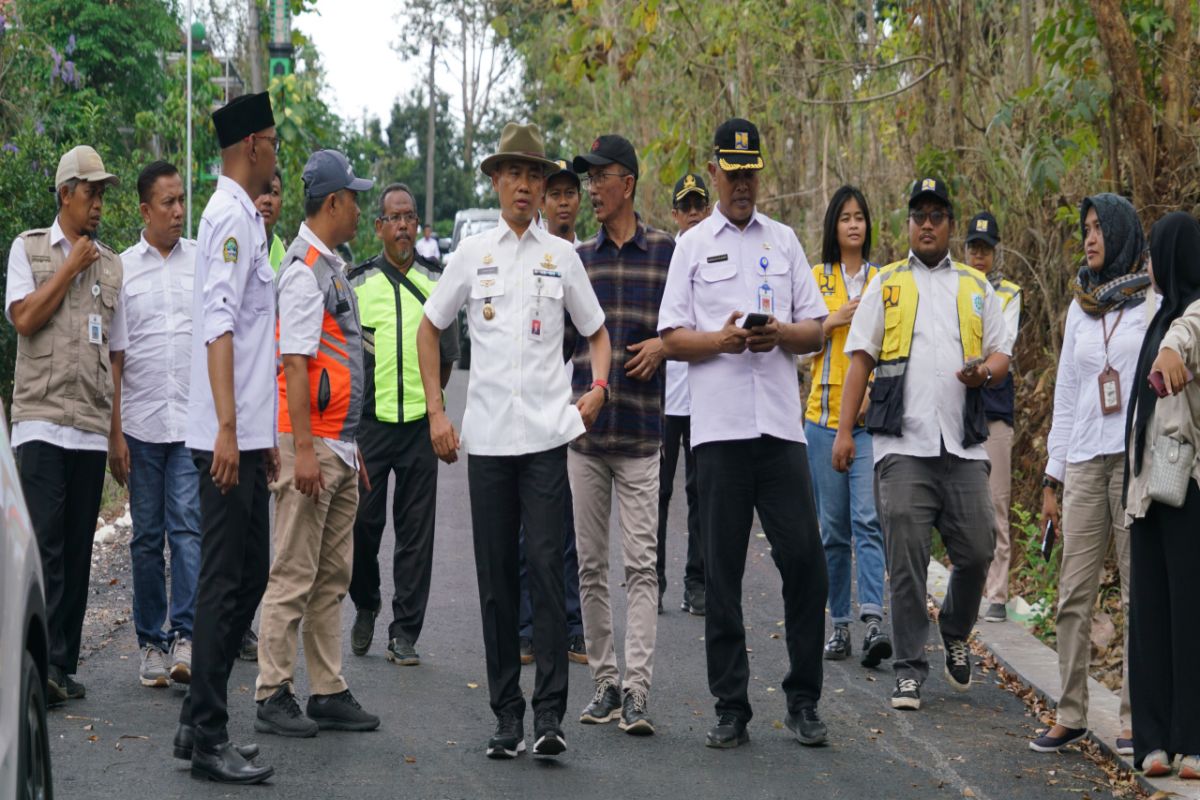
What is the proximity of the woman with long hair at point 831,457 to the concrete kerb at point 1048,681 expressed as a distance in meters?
0.69

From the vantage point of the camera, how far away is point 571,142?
43.1m

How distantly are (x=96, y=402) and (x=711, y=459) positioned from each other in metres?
2.78

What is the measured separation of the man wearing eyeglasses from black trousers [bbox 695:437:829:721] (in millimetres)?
2076

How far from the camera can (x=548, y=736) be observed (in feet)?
22.6

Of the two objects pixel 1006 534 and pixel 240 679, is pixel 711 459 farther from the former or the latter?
pixel 1006 534

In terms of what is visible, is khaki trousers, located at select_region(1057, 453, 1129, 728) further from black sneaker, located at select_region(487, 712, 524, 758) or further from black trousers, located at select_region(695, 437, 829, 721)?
black sneaker, located at select_region(487, 712, 524, 758)

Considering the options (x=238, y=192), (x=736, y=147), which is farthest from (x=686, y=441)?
(x=238, y=192)

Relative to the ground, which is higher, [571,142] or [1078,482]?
[571,142]

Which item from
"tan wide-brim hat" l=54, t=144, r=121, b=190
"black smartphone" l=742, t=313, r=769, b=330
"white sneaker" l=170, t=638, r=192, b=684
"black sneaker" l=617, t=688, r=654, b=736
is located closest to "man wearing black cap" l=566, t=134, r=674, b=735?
"black sneaker" l=617, t=688, r=654, b=736

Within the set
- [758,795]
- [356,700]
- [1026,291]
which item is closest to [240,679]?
[356,700]

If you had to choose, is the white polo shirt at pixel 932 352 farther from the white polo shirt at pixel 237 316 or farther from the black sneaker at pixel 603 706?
the white polo shirt at pixel 237 316

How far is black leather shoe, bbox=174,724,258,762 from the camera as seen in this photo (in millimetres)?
6570

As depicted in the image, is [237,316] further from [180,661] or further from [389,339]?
[389,339]

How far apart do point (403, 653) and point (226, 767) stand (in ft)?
8.24
